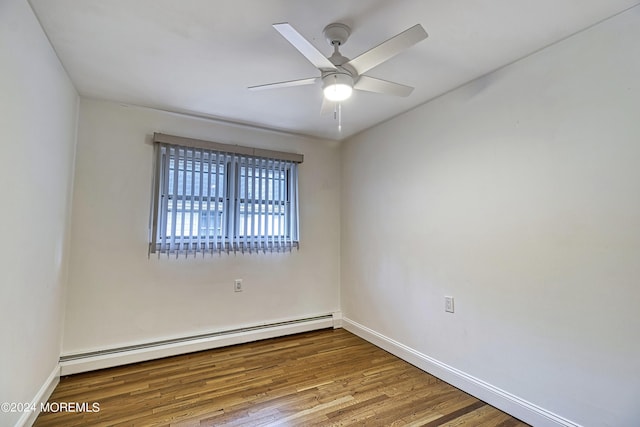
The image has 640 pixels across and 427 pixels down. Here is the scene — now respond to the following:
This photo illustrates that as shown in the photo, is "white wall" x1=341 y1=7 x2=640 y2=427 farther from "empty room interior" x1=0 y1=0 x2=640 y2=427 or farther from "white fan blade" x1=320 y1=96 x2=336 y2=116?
"white fan blade" x1=320 y1=96 x2=336 y2=116

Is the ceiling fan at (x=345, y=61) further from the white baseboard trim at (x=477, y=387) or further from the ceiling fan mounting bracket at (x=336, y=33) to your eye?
the white baseboard trim at (x=477, y=387)

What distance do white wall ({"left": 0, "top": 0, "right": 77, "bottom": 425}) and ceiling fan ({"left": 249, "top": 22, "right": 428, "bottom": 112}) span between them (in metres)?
1.23

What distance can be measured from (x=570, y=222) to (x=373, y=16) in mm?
1569

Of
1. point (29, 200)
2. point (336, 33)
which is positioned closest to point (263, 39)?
point (336, 33)

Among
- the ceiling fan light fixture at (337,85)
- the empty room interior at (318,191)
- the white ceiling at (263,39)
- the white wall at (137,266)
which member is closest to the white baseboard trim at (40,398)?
the empty room interior at (318,191)

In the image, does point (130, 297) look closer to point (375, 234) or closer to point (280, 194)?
point (280, 194)

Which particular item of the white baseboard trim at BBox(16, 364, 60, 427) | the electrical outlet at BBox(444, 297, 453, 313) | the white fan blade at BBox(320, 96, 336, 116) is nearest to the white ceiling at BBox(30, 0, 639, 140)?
the white fan blade at BBox(320, 96, 336, 116)

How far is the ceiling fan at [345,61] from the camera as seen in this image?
138 cm

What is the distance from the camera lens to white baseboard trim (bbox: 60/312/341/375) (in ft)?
7.90

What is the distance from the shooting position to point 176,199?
279 centimetres

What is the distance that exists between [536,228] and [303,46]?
5.60ft

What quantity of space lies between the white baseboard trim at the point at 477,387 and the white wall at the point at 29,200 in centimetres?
259

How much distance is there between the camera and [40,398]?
1868mm

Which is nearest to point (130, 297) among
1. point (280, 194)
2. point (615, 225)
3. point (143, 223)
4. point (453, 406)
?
point (143, 223)
